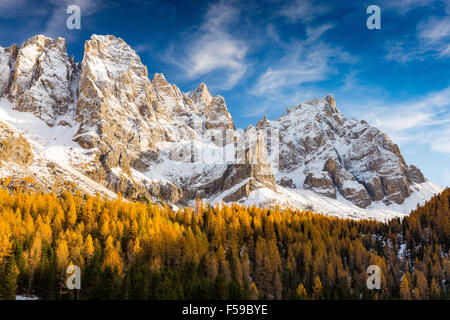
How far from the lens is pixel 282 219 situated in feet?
481

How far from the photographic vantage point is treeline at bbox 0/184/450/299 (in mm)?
64750

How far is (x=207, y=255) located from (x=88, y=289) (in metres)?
36.2

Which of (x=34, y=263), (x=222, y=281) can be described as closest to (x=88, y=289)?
(x=34, y=263)

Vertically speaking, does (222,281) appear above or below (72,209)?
below

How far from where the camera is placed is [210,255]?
99500mm

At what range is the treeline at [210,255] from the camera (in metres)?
64.8

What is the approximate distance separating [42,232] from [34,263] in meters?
20.3

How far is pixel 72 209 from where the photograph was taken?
11181cm
